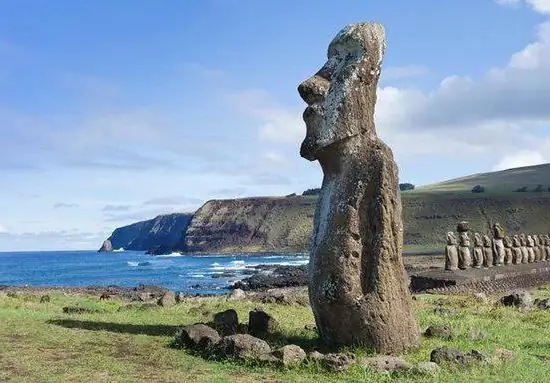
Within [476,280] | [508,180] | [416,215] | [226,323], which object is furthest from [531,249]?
[508,180]

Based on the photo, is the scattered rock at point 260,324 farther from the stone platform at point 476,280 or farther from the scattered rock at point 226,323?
the stone platform at point 476,280

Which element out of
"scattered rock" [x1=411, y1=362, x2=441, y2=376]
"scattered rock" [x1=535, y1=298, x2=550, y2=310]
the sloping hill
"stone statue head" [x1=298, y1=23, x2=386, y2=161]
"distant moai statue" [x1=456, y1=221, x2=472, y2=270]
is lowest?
"scattered rock" [x1=535, y1=298, x2=550, y2=310]

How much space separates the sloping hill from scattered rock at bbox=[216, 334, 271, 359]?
15184 centimetres

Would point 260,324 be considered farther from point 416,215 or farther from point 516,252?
point 416,215

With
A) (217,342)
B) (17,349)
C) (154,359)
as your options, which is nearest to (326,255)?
(217,342)

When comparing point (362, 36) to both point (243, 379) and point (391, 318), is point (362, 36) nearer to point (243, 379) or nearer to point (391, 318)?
point (391, 318)

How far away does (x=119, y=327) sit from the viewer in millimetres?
14594

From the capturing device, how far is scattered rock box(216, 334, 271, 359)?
10836 millimetres

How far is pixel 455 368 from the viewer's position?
10195mm

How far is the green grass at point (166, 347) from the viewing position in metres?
9.91

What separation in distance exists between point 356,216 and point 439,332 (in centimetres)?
316

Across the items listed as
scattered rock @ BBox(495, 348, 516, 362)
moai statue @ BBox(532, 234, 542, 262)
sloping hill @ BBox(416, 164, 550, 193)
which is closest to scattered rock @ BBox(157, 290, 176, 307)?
scattered rock @ BBox(495, 348, 516, 362)

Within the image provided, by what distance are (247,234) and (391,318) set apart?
165991 mm

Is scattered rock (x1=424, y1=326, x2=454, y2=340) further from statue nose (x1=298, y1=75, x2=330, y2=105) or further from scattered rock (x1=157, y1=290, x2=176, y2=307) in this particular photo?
scattered rock (x1=157, y1=290, x2=176, y2=307)
